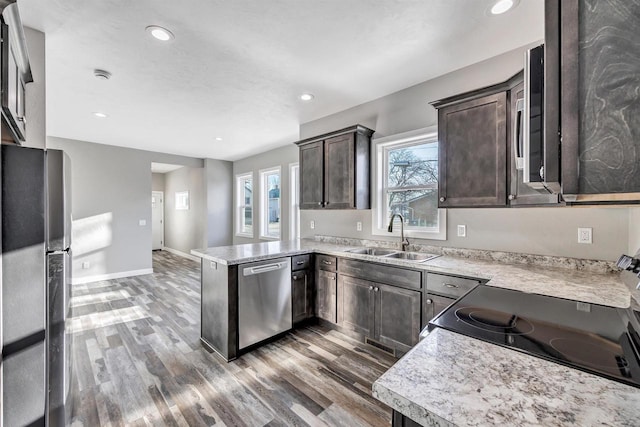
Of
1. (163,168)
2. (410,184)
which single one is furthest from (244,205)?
(410,184)

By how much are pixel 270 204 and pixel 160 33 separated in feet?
13.6

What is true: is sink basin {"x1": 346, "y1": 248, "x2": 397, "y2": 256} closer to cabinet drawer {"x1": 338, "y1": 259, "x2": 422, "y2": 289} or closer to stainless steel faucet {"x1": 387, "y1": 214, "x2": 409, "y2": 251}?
stainless steel faucet {"x1": 387, "y1": 214, "x2": 409, "y2": 251}

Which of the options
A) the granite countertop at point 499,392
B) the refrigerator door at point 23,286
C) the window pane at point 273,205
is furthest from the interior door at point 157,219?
the granite countertop at point 499,392

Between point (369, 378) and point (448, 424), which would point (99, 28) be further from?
point (369, 378)

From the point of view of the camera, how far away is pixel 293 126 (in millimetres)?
4363

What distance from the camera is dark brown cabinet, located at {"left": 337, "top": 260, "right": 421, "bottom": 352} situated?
234 centimetres

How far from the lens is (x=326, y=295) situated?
304cm

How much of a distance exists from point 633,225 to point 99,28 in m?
3.94

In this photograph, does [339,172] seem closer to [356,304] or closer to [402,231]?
[402,231]

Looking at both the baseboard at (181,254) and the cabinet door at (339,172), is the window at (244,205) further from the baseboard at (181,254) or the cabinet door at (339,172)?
the cabinet door at (339,172)

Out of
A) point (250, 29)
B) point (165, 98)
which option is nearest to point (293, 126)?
point (165, 98)

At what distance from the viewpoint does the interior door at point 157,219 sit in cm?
871

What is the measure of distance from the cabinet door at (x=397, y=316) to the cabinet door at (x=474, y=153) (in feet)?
2.84

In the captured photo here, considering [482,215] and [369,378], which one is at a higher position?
[482,215]
